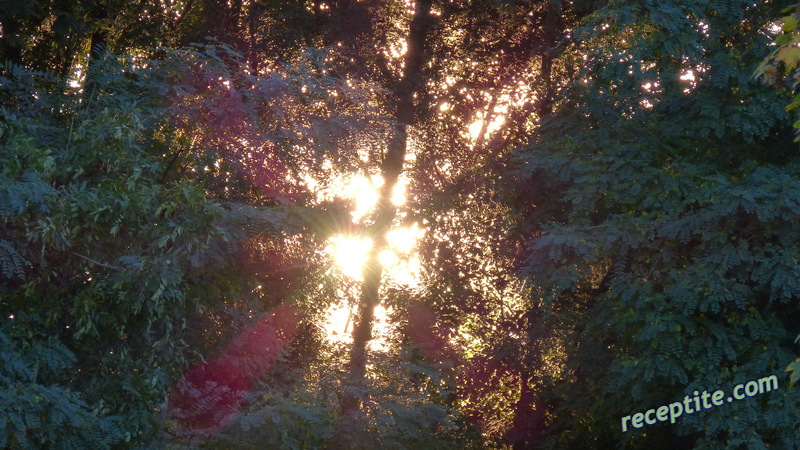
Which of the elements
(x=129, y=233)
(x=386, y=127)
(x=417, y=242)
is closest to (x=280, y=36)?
(x=386, y=127)

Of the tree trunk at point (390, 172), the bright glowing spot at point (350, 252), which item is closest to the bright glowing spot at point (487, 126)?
the tree trunk at point (390, 172)

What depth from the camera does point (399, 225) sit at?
12.6 meters

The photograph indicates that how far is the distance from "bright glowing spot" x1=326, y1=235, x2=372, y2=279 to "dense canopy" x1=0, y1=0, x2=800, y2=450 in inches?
1.9

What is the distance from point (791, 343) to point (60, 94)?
26.9 feet

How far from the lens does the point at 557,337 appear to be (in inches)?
496

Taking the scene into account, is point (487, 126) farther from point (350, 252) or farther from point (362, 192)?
point (350, 252)

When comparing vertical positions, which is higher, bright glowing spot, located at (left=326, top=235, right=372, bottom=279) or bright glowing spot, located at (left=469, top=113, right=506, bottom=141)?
bright glowing spot, located at (left=469, top=113, right=506, bottom=141)

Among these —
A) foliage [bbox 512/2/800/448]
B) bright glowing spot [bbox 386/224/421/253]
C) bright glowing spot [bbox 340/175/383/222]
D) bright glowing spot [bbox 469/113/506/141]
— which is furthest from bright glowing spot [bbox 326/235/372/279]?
bright glowing spot [bbox 469/113/506/141]

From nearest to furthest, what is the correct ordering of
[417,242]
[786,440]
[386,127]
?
[786,440] < [386,127] < [417,242]

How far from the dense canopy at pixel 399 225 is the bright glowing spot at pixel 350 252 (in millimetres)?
49

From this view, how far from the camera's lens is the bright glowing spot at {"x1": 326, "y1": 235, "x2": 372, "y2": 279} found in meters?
11.3

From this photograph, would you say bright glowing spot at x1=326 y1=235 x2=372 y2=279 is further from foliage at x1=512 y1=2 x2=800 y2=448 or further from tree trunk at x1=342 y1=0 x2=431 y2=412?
foliage at x1=512 y1=2 x2=800 y2=448

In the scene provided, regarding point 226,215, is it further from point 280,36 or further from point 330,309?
point 280,36

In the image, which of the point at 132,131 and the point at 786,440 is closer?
the point at 132,131
